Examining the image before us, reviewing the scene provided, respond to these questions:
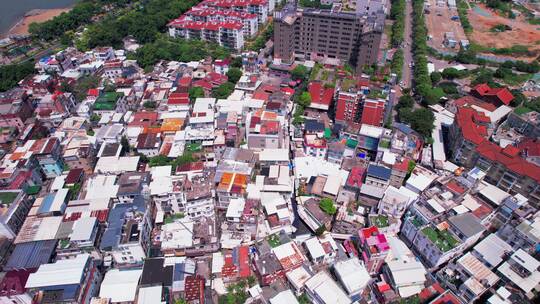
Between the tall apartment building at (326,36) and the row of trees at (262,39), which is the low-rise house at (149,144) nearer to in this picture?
the tall apartment building at (326,36)

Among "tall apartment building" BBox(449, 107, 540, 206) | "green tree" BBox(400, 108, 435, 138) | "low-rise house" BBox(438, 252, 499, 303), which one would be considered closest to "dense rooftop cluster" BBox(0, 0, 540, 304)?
"low-rise house" BBox(438, 252, 499, 303)

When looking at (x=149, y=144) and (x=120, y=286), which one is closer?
(x=120, y=286)

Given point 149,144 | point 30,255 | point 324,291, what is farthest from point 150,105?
point 324,291

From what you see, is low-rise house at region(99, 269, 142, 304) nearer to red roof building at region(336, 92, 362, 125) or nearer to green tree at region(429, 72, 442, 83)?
red roof building at region(336, 92, 362, 125)

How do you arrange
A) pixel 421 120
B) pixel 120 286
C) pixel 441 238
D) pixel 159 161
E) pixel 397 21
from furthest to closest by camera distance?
1. pixel 397 21
2. pixel 421 120
3. pixel 159 161
4. pixel 441 238
5. pixel 120 286

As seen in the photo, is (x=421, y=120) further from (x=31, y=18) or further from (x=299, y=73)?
(x=31, y=18)

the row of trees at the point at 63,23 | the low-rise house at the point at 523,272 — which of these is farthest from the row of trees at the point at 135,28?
the low-rise house at the point at 523,272

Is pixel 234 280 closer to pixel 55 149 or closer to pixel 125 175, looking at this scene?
pixel 125 175
